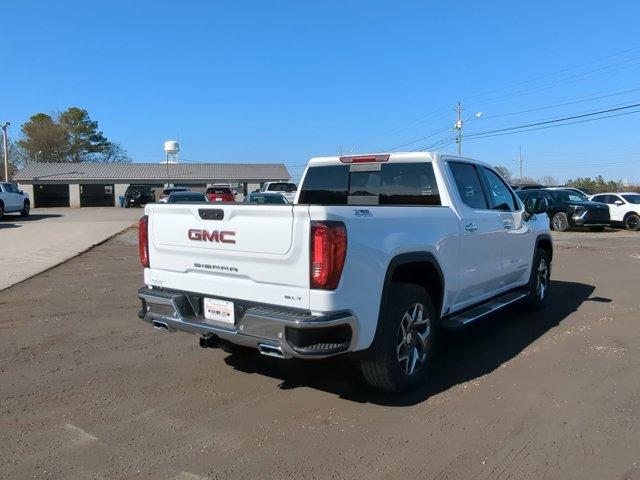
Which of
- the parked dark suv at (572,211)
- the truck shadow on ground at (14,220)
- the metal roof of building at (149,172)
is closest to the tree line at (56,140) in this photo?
the metal roof of building at (149,172)

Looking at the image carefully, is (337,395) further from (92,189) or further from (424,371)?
(92,189)

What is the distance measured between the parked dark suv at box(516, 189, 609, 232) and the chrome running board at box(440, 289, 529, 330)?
16.2 metres

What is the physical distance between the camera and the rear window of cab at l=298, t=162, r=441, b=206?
5.40 metres

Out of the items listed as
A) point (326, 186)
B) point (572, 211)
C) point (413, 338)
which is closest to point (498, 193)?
point (326, 186)

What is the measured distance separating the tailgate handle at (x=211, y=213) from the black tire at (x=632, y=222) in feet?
75.2

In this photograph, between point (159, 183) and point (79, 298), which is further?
point (159, 183)

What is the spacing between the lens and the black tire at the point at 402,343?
411cm

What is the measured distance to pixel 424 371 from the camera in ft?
15.3

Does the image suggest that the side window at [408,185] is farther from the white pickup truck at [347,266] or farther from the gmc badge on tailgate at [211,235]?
the gmc badge on tailgate at [211,235]

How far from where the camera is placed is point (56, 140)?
73.7 m

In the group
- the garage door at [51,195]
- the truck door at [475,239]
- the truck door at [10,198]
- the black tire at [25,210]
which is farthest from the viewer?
the garage door at [51,195]

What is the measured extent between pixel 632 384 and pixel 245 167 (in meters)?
58.8

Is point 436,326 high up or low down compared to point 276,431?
up

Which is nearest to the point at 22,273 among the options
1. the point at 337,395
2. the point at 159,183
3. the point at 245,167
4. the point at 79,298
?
the point at 79,298
